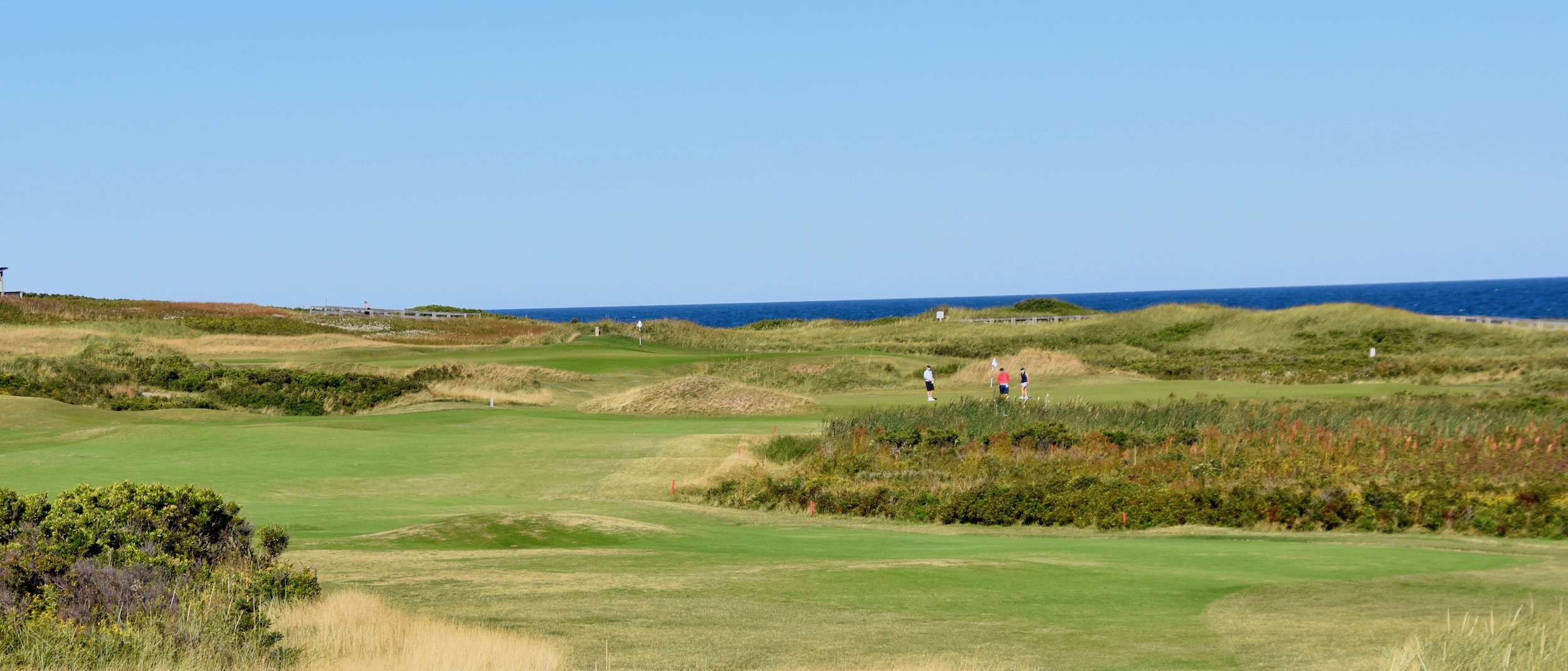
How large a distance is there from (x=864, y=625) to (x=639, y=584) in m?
2.77

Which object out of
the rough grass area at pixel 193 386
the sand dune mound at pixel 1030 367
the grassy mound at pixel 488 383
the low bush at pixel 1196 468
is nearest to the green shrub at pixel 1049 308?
the sand dune mound at pixel 1030 367

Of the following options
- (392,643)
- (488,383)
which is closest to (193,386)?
(488,383)

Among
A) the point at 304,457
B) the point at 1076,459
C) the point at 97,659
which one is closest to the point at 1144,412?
the point at 1076,459

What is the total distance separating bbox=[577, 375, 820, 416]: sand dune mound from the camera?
38.1 metres

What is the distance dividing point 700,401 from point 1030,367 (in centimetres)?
1533

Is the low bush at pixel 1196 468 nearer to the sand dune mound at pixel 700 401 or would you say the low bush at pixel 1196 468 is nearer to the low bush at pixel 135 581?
the sand dune mound at pixel 700 401

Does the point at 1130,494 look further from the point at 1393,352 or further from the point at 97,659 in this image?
the point at 1393,352

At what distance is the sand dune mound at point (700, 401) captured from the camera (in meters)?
38.1

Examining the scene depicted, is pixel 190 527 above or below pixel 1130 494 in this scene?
above

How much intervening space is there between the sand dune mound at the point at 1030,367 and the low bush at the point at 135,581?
38304 mm

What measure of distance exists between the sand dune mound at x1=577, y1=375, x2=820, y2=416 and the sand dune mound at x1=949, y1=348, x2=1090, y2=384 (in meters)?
10.1

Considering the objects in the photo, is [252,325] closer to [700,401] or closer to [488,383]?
Answer: [488,383]

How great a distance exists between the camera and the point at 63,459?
953 inches

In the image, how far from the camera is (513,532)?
53.7 feet
